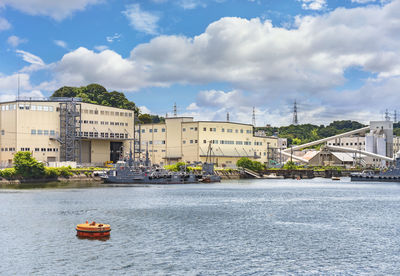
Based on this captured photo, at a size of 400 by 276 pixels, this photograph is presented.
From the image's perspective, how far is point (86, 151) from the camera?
425ft

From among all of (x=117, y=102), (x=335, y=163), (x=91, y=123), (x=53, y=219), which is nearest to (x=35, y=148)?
(x=91, y=123)

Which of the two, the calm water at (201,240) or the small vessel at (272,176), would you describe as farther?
the small vessel at (272,176)

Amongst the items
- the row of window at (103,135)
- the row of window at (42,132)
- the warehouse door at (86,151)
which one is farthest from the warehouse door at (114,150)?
the row of window at (42,132)

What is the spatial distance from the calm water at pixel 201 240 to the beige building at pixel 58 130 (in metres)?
60.5

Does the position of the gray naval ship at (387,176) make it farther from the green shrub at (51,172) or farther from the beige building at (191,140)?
the green shrub at (51,172)

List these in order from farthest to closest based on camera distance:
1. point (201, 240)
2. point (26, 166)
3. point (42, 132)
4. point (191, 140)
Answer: point (191, 140) → point (42, 132) → point (26, 166) → point (201, 240)

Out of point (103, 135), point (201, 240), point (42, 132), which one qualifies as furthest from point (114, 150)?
point (201, 240)

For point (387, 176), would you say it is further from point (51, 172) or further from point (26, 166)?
point (26, 166)

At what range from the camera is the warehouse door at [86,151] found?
12838cm

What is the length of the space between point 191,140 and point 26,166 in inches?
2077

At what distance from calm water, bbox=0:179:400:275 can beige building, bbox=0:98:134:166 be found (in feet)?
199

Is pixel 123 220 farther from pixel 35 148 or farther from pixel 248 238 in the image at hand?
pixel 35 148

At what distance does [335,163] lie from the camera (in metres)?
200

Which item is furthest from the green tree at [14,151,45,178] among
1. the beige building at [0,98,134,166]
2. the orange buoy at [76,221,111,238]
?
the orange buoy at [76,221,111,238]
